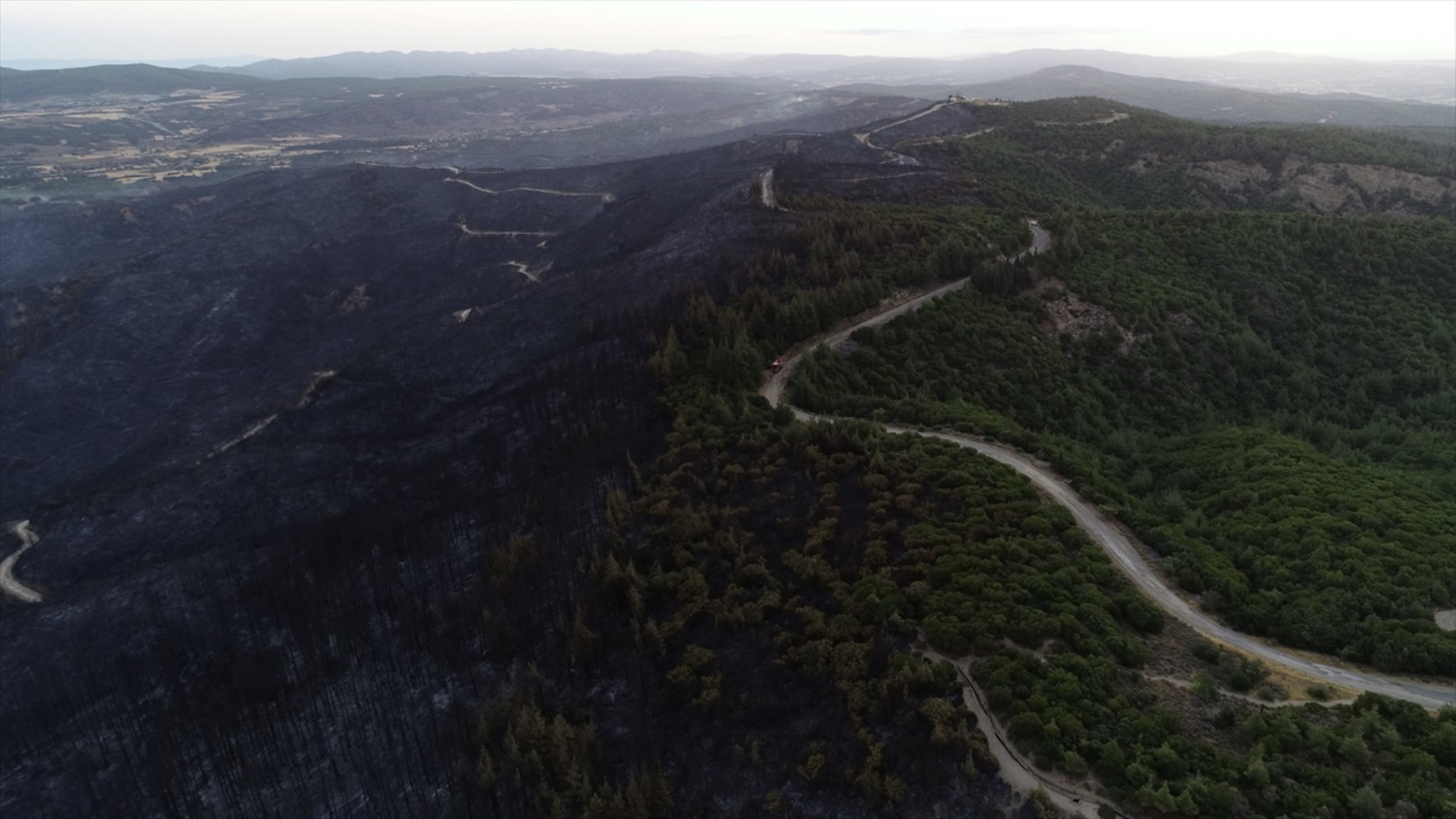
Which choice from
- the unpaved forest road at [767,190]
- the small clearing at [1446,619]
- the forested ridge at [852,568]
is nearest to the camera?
the forested ridge at [852,568]

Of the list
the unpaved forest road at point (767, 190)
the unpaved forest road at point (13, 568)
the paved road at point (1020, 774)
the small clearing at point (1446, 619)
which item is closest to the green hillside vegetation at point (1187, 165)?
the unpaved forest road at point (767, 190)

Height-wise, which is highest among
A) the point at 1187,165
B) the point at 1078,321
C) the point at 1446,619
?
the point at 1187,165

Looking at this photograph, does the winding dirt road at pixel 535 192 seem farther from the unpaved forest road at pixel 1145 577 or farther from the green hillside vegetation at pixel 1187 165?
the unpaved forest road at pixel 1145 577

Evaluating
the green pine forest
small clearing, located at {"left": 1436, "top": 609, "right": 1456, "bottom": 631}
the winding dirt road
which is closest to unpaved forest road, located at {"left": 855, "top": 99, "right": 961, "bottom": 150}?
the winding dirt road

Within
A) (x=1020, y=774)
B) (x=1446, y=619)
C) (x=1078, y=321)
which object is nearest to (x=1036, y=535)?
(x=1020, y=774)

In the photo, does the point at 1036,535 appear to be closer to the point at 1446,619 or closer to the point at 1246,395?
the point at 1446,619

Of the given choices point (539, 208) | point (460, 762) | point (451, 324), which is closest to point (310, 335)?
point (451, 324)
